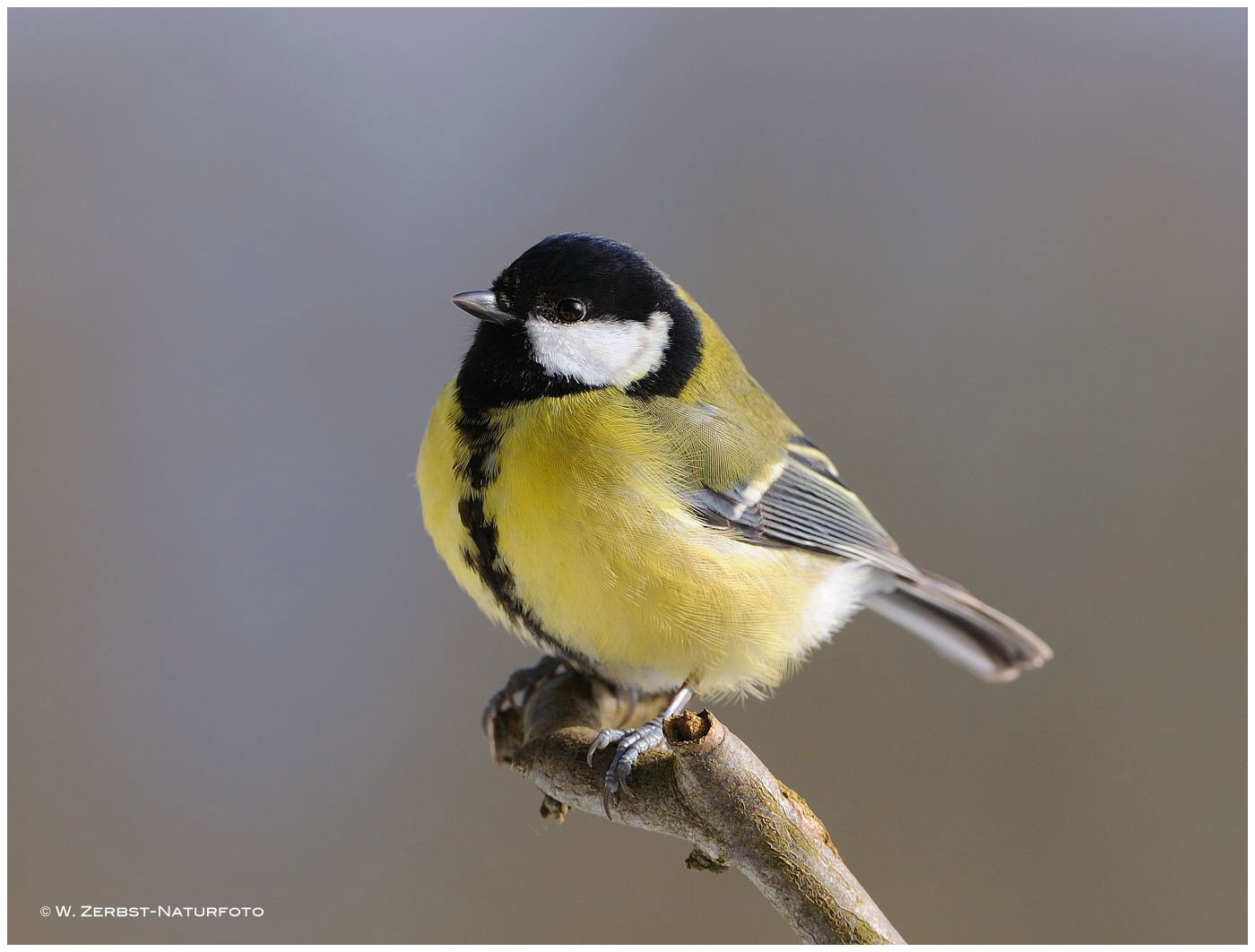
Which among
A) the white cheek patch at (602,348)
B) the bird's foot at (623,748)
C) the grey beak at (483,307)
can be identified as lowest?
the bird's foot at (623,748)

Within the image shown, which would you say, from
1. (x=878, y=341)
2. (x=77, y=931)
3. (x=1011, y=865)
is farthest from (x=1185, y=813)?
(x=77, y=931)

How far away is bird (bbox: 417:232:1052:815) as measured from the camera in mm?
1172

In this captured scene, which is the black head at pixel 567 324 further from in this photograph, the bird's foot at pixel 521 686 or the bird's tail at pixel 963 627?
the bird's tail at pixel 963 627

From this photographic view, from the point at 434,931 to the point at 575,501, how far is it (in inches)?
46.7

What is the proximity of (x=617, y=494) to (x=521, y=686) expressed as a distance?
1.35 ft

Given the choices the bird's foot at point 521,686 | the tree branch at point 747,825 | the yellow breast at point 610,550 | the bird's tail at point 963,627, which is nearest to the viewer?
the tree branch at point 747,825

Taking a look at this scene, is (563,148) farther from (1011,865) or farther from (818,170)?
(1011,865)

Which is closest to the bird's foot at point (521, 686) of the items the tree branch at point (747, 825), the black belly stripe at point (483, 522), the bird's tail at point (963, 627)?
the black belly stripe at point (483, 522)

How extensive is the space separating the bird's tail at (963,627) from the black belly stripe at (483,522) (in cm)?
65

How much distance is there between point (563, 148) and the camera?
230 cm

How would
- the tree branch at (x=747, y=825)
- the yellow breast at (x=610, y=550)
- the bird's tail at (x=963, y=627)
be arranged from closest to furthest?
the tree branch at (x=747, y=825)
the yellow breast at (x=610, y=550)
the bird's tail at (x=963, y=627)

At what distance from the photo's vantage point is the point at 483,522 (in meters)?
1.20

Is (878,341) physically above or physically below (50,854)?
above

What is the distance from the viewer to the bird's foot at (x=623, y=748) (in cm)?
106
